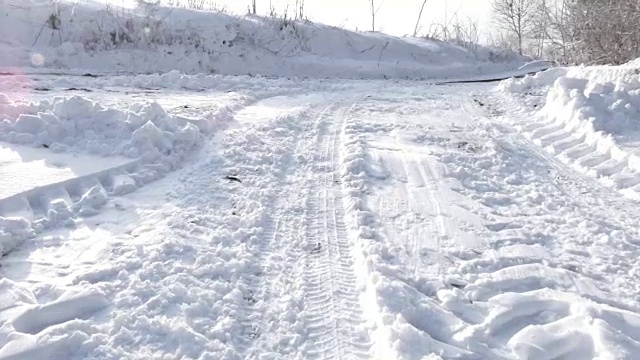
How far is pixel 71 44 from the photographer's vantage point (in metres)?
12.7

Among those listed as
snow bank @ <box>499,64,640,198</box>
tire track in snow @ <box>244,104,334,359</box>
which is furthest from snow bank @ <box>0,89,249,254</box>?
snow bank @ <box>499,64,640,198</box>

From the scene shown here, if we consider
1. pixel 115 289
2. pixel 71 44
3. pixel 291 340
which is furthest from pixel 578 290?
pixel 71 44

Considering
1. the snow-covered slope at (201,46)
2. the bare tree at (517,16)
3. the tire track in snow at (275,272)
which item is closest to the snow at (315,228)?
the tire track in snow at (275,272)

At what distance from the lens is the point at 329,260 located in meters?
3.66

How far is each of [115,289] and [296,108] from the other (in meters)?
5.59

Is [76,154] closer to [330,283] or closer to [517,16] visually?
[330,283]

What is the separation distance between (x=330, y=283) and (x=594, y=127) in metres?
4.90

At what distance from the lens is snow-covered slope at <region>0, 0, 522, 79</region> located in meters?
13.0

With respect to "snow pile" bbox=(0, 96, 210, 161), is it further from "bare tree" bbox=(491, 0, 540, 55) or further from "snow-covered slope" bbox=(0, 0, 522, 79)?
"bare tree" bbox=(491, 0, 540, 55)

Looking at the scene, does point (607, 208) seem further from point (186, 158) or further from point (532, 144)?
point (186, 158)

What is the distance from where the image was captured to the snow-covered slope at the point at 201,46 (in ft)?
42.6

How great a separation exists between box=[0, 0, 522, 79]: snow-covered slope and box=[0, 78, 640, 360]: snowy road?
25.9ft

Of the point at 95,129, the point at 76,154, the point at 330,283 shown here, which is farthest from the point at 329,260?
the point at 95,129

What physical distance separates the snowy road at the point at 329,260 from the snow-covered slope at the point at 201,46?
789 centimetres
